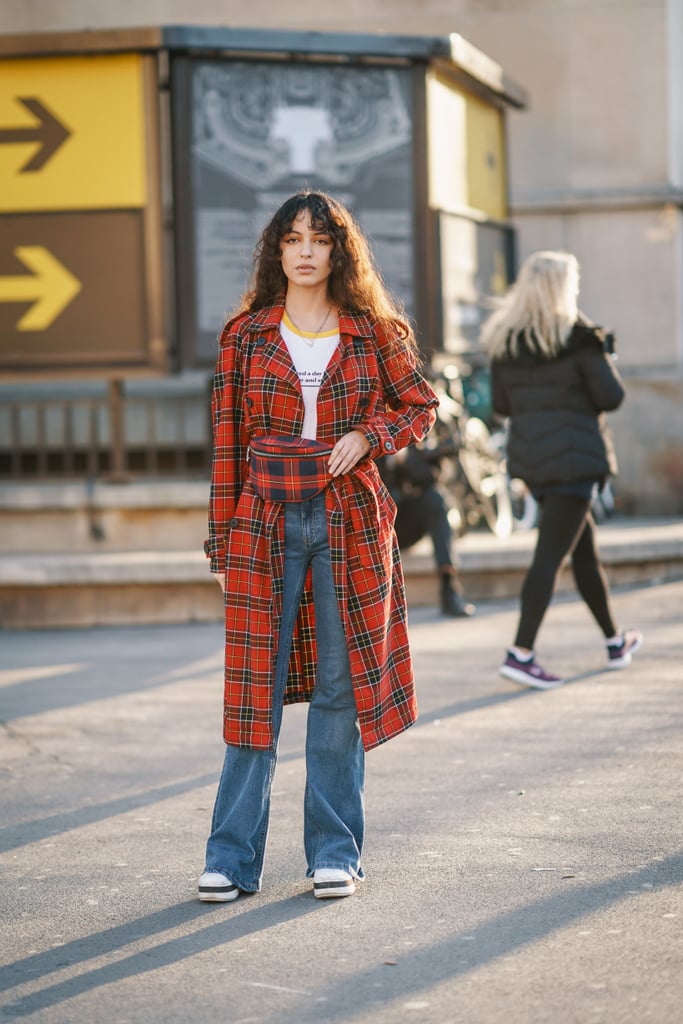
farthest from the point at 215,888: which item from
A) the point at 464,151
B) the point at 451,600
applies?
the point at 464,151

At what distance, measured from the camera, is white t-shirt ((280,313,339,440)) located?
4.57 meters

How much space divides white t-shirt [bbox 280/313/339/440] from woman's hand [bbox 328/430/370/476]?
108 mm

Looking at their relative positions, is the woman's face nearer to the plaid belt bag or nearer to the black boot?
the plaid belt bag

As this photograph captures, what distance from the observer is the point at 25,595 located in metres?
10.5

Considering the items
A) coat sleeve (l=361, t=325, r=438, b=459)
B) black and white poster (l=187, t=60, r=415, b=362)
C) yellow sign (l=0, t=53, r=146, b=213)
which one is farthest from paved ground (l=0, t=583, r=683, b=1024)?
yellow sign (l=0, t=53, r=146, b=213)

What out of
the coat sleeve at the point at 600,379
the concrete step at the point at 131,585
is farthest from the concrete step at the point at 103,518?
the coat sleeve at the point at 600,379

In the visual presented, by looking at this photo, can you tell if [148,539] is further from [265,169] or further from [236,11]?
[236,11]

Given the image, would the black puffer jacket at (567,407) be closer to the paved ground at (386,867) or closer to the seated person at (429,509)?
the paved ground at (386,867)

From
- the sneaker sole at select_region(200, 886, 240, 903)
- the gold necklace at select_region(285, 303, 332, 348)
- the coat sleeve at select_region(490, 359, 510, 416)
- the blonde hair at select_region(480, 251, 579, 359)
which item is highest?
the blonde hair at select_region(480, 251, 579, 359)

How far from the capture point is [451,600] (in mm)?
10164

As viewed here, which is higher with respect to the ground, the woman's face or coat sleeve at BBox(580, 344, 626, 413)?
the woman's face

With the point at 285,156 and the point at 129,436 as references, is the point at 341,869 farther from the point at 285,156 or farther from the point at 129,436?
the point at 129,436

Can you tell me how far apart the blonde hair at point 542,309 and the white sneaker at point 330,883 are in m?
3.80

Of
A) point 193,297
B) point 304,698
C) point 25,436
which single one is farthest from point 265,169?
point 304,698
